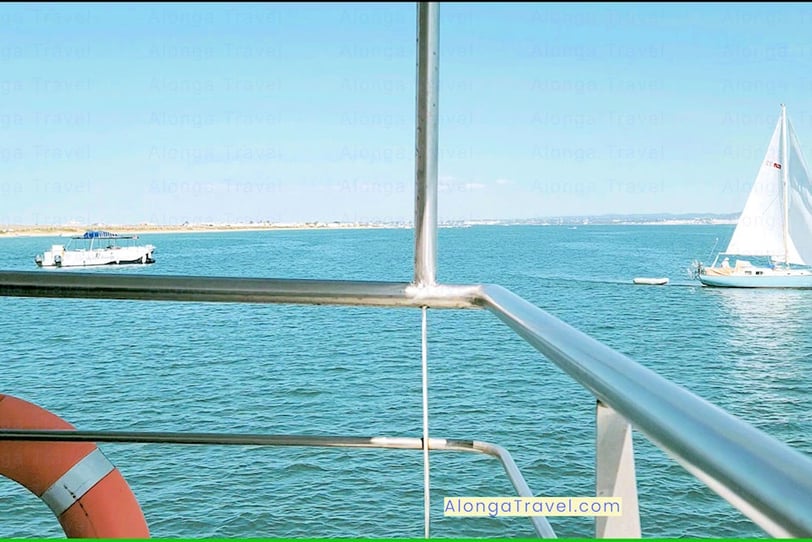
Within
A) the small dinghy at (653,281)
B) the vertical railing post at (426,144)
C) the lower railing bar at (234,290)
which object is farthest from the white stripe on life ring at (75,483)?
the small dinghy at (653,281)

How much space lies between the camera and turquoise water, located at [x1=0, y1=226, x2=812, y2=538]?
9.72 meters

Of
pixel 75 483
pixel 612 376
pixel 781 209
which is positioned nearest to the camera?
pixel 612 376

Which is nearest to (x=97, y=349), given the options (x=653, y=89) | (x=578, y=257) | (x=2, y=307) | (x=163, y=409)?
(x=163, y=409)

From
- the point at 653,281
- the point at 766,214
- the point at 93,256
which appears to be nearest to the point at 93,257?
the point at 93,256

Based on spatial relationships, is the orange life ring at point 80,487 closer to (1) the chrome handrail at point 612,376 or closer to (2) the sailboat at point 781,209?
(1) the chrome handrail at point 612,376

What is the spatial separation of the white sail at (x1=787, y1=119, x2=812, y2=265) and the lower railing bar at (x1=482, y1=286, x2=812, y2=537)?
25.4 m

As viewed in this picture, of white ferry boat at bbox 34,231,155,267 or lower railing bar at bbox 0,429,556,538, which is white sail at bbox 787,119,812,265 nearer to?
white ferry boat at bbox 34,231,155,267

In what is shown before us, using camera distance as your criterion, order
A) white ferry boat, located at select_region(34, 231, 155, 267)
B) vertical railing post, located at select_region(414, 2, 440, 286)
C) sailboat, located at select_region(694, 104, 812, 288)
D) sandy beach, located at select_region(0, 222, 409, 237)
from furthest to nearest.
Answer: white ferry boat, located at select_region(34, 231, 155, 267) < sailboat, located at select_region(694, 104, 812, 288) < sandy beach, located at select_region(0, 222, 409, 237) < vertical railing post, located at select_region(414, 2, 440, 286)

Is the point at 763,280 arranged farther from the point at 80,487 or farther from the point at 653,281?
the point at 80,487

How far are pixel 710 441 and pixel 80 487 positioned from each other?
1.26 meters

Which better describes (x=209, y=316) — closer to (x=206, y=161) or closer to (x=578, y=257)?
(x=206, y=161)

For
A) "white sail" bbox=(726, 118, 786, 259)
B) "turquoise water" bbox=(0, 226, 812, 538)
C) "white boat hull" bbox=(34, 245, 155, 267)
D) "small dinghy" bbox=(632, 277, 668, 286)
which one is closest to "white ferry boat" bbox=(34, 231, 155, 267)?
"white boat hull" bbox=(34, 245, 155, 267)

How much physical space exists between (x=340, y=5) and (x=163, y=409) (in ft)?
48.7

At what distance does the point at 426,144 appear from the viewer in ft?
2.81
